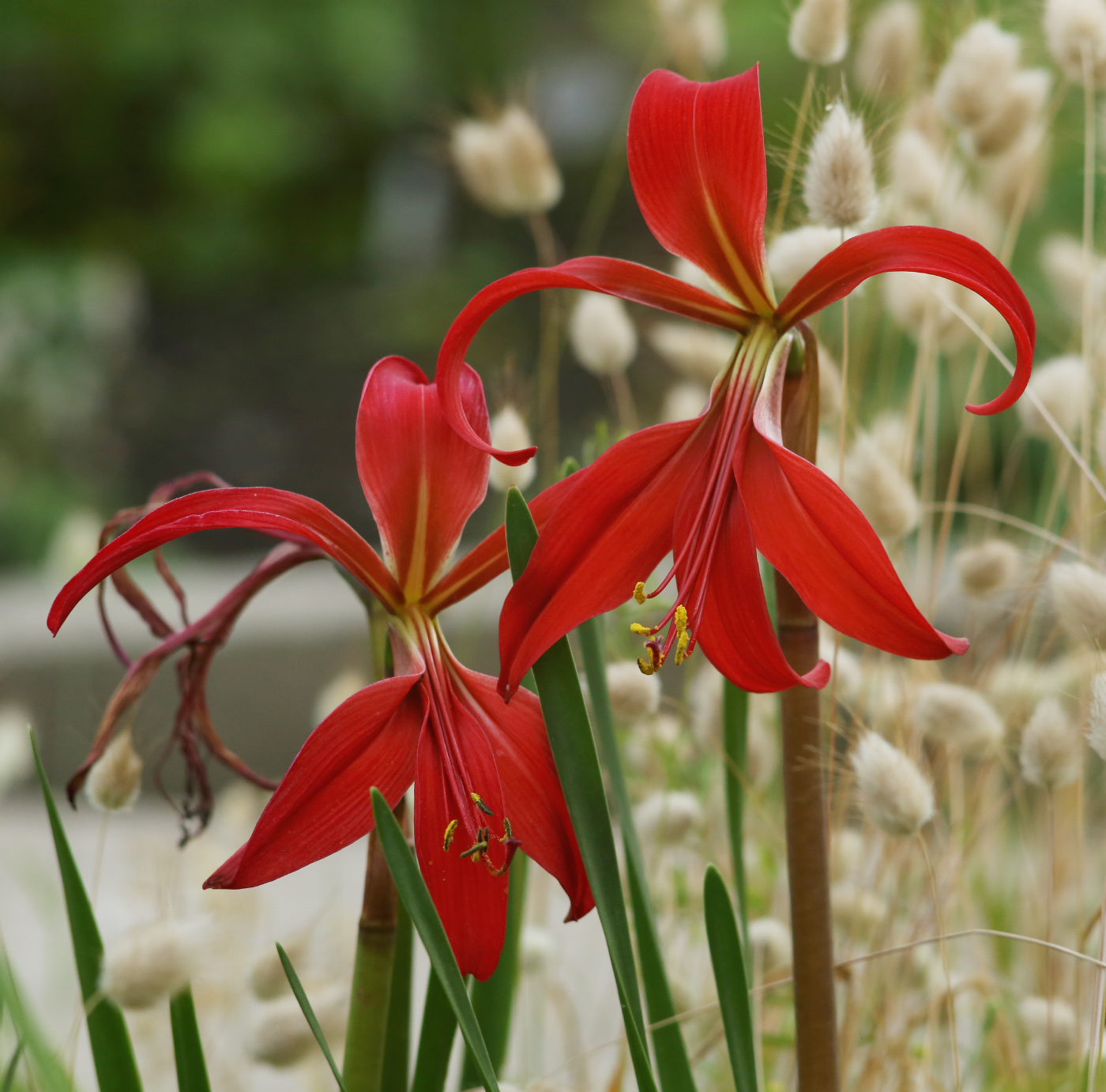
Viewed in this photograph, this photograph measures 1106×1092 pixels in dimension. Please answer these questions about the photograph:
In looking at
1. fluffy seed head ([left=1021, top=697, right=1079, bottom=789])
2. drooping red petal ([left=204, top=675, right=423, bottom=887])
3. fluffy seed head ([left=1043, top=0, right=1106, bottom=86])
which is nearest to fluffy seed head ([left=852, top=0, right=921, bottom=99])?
fluffy seed head ([left=1043, top=0, right=1106, bottom=86])

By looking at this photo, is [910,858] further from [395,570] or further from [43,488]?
[43,488]

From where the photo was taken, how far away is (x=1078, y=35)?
48cm

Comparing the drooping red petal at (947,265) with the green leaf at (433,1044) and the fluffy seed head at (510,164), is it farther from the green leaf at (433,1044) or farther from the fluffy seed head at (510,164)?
the fluffy seed head at (510,164)

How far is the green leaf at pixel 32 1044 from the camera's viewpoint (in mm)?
369

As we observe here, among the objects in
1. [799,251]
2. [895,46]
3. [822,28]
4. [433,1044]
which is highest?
[895,46]

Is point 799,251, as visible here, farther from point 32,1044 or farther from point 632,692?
point 32,1044

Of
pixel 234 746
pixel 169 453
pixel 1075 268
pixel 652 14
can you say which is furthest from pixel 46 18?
A: pixel 1075 268

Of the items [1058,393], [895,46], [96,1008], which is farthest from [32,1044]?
[895,46]

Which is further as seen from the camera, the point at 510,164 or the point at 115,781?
the point at 510,164

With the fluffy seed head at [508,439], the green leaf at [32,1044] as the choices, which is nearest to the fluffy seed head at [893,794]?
the fluffy seed head at [508,439]

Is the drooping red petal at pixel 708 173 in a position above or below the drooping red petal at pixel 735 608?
above

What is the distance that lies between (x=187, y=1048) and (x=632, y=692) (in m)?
0.19

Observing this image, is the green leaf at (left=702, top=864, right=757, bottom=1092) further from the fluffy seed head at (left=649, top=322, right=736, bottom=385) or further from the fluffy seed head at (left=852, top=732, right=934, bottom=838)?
the fluffy seed head at (left=649, top=322, right=736, bottom=385)

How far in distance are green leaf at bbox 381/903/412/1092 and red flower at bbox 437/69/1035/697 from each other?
5.6 inches
